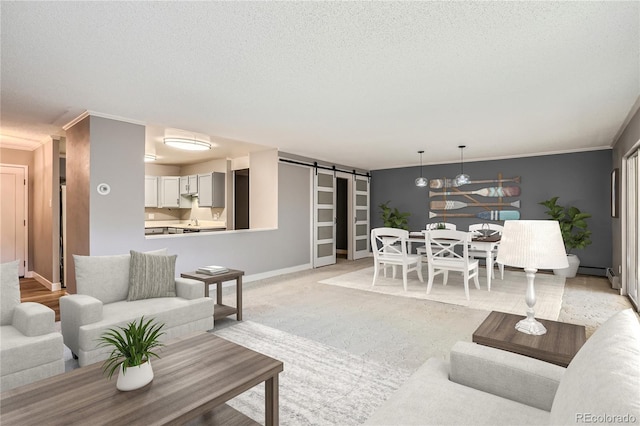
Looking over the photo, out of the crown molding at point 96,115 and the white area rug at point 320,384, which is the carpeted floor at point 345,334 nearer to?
the white area rug at point 320,384

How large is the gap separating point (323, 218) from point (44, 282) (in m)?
5.17

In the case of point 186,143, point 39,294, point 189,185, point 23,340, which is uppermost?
point 186,143

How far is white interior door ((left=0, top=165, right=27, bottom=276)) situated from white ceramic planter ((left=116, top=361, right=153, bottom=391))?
20.7ft

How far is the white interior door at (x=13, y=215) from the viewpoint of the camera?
19.1ft

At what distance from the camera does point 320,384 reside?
228cm

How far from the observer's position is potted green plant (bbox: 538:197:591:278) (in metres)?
5.91

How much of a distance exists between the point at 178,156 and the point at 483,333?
22.9 feet

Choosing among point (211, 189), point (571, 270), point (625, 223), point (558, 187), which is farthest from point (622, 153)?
point (211, 189)

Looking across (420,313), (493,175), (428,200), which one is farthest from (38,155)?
(493,175)

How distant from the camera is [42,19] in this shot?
80.5 inches

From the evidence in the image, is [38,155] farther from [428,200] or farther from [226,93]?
[428,200]

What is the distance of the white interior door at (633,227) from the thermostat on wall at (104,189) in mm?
6472

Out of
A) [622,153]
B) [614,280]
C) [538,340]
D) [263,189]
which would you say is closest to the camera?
[538,340]

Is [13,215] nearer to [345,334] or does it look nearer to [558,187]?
[345,334]
